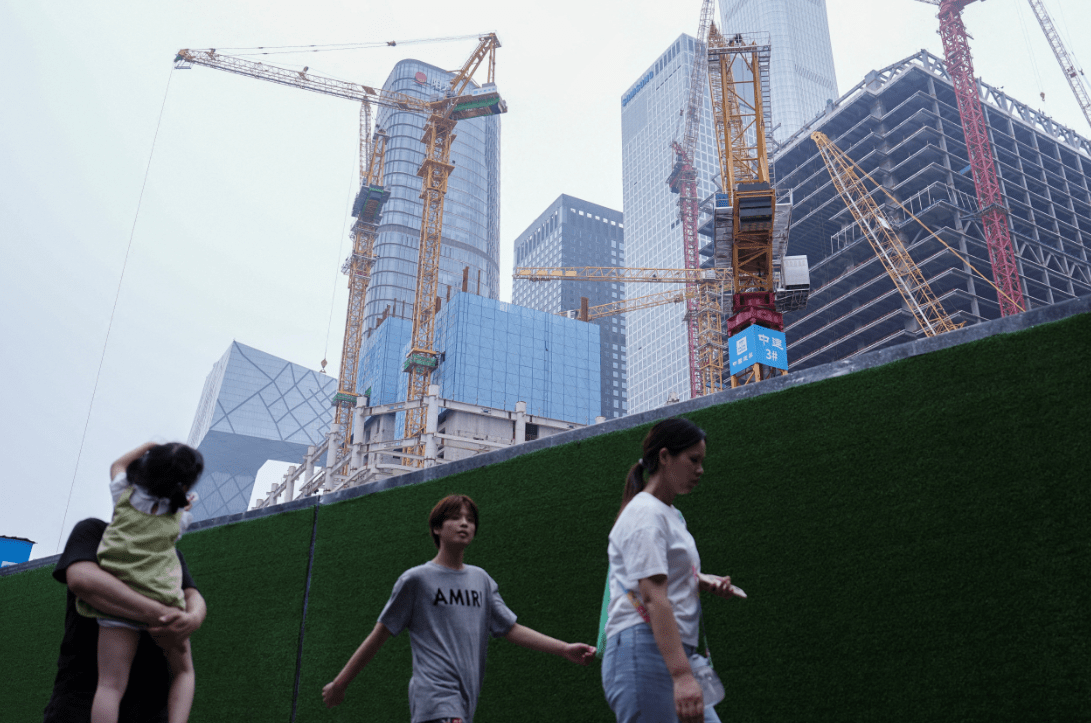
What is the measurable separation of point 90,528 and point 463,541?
1.42 meters

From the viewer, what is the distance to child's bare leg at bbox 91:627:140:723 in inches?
96.8

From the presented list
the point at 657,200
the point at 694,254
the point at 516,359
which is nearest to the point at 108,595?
the point at 516,359

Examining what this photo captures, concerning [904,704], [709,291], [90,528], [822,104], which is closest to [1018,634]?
[904,704]

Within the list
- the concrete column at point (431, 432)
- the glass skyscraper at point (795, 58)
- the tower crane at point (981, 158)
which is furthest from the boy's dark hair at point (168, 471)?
the glass skyscraper at point (795, 58)

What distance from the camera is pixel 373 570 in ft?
19.2

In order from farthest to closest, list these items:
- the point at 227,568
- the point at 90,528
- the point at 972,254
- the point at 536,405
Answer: the point at 972,254
the point at 536,405
the point at 227,568
the point at 90,528

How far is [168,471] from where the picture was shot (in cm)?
262

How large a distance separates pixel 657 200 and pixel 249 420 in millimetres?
87470

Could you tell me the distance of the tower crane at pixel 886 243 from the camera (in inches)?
2414

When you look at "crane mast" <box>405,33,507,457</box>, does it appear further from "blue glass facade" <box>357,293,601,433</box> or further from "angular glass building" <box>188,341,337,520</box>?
"angular glass building" <box>188,341,337,520</box>

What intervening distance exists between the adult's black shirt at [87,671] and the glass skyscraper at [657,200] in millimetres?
127534

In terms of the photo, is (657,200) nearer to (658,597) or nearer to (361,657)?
(361,657)

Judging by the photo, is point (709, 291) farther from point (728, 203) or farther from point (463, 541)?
point (463, 541)

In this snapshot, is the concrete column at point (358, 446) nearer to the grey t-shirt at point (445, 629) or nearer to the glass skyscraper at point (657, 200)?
the grey t-shirt at point (445, 629)
